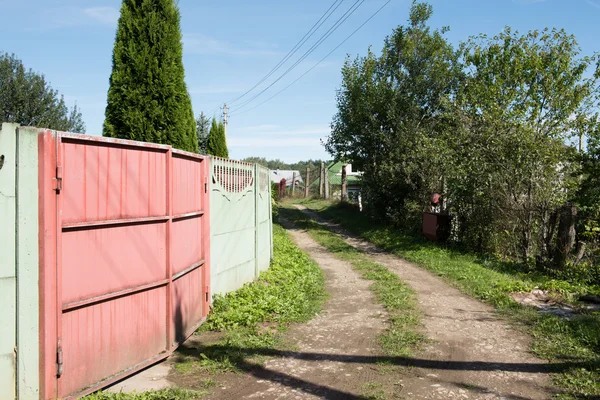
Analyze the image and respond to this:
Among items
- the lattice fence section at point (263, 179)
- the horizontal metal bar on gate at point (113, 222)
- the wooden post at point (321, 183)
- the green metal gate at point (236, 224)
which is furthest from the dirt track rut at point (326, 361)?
the wooden post at point (321, 183)

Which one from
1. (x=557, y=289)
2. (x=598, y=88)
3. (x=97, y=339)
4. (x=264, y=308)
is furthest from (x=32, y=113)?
(x=598, y=88)

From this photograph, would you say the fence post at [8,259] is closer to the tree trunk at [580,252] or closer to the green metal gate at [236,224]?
the green metal gate at [236,224]

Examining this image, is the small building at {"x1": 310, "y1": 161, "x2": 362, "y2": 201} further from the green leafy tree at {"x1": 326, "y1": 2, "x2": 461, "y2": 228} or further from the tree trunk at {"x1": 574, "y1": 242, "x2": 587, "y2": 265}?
the tree trunk at {"x1": 574, "y1": 242, "x2": 587, "y2": 265}

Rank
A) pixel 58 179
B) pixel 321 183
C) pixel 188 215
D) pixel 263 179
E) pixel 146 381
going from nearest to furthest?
pixel 58 179
pixel 146 381
pixel 188 215
pixel 263 179
pixel 321 183

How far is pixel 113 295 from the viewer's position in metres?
4.32

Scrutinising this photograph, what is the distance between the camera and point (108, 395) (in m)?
4.01

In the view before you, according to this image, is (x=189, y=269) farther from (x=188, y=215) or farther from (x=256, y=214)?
(x=256, y=214)

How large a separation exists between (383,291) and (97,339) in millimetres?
5650

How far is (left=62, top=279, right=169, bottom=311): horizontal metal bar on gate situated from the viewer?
3.89m

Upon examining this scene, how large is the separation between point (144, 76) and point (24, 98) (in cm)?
1336

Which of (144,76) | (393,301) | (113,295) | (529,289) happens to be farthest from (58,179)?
(529,289)

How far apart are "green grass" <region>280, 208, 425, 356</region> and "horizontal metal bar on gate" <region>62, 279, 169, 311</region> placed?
2.68m

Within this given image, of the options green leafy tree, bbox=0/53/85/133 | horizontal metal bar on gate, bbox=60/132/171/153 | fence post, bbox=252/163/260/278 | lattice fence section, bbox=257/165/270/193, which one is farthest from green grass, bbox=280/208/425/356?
green leafy tree, bbox=0/53/85/133

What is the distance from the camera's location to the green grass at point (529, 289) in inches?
188
